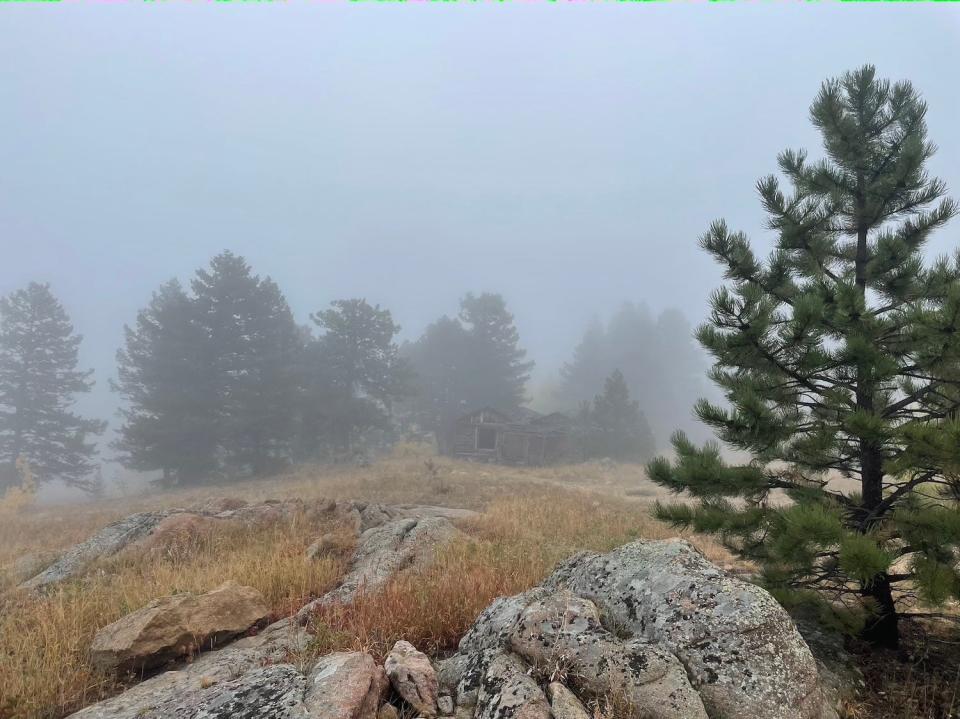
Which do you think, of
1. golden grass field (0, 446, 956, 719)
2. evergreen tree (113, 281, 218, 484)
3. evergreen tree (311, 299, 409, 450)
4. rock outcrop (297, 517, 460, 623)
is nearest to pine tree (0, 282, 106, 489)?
evergreen tree (113, 281, 218, 484)

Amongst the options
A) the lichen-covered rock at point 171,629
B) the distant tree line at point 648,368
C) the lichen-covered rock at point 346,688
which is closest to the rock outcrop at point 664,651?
the lichen-covered rock at point 346,688

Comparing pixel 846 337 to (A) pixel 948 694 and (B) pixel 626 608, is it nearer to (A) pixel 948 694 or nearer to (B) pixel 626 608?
(A) pixel 948 694

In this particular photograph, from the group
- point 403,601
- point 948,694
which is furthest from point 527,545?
point 948,694

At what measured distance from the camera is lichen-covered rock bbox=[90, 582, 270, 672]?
168 inches

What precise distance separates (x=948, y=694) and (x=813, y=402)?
2699mm

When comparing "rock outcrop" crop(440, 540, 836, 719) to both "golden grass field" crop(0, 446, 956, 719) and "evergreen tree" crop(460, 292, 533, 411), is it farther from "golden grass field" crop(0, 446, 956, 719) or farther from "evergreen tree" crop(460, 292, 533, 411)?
"evergreen tree" crop(460, 292, 533, 411)

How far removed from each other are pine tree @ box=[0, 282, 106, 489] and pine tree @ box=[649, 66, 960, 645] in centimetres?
4059

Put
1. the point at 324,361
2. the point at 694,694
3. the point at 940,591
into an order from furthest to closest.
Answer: the point at 324,361, the point at 940,591, the point at 694,694

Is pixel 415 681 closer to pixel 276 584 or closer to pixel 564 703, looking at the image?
pixel 564 703

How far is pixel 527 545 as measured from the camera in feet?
28.2

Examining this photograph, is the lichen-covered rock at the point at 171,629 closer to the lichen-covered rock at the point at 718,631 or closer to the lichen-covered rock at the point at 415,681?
the lichen-covered rock at the point at 415,681

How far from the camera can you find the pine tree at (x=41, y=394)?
32281mm

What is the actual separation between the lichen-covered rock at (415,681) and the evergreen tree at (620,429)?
4035 cm

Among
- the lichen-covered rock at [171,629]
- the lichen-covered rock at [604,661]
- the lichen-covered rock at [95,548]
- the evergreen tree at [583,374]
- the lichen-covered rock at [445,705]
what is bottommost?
the lichen-covered rock at [95,548]
